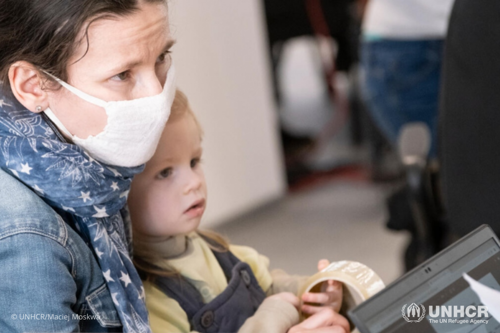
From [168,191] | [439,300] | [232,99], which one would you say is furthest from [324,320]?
[232,99]

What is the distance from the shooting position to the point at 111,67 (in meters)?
0.76

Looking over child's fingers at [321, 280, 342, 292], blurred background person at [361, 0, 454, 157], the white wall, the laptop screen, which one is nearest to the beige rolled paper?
child's fingers at [321, 280, 342, 292]

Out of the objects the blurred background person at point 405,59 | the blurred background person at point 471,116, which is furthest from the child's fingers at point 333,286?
the blurred background person at point 405,59

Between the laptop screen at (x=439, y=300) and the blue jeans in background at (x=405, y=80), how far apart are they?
3.52 feet

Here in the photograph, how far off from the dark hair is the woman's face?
10mm

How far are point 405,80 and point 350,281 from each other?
3.80ft

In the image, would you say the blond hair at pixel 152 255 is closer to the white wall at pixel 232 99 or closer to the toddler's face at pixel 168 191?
the toddler's face at pixel 168 191

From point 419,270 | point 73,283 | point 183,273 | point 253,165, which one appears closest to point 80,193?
point 73,283

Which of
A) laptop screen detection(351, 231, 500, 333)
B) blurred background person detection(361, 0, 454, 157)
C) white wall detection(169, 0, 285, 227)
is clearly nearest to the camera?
laptop screen detection(351, 231, 500, 333)

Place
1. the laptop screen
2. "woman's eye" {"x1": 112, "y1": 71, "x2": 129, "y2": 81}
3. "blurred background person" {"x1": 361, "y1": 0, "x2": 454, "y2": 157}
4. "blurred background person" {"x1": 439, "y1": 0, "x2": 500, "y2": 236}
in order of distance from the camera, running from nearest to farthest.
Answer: the laptop screen
"woman's eye" {"x1": 112, "y1": 71, "x2": 129, "y2": 81}
"blurred background person" {"x1": 439, "y1": 0, "x2": 500, "y2": 236}
"blurred background person" {"x1": 361, "y1": 0, "x2": 454, "y2": 157}

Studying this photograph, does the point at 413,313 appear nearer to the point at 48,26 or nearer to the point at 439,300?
the point at 439,300

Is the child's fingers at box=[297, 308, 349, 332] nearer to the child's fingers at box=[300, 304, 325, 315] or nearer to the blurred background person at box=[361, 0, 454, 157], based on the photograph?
the child's fingers at box=[300, 304, 325, 315]

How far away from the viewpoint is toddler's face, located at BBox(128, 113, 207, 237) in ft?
2.98

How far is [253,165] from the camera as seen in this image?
9.39 ft
